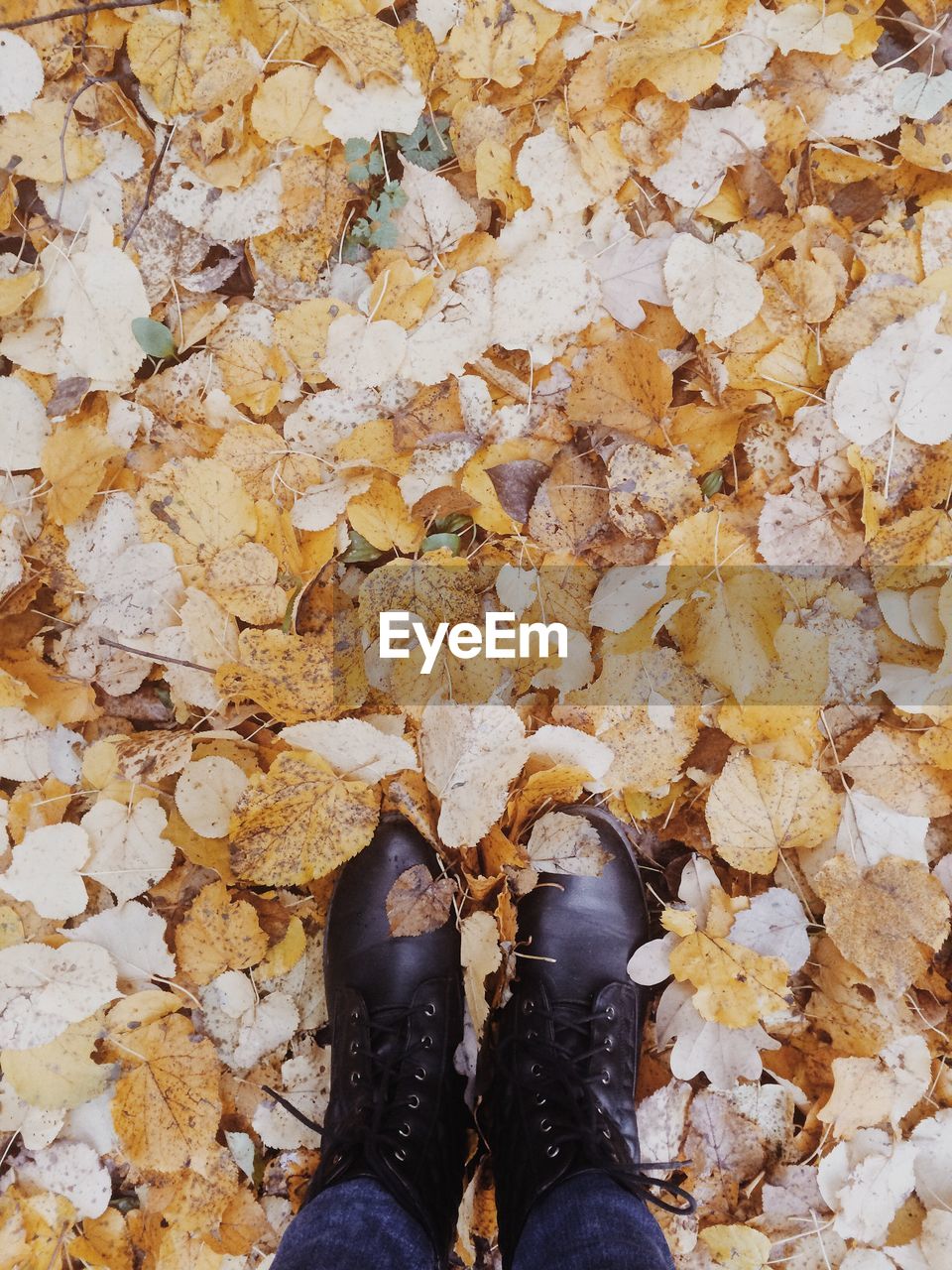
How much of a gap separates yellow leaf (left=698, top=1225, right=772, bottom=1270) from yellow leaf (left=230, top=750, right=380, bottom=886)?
773mm

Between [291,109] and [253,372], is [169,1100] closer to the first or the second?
[253,372]

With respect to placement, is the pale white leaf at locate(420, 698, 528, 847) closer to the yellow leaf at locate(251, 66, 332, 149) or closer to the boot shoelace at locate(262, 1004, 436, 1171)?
the boot shoelace at locate(262, 1004, 436, 1171)

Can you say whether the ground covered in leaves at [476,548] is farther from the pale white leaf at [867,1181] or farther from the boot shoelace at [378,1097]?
the boot shoelace at [378,1097]

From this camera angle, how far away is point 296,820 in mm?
1175

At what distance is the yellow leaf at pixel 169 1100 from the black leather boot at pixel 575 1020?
0.42m

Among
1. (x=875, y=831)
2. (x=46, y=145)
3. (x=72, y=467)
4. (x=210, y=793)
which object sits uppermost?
(x=46, y=145)

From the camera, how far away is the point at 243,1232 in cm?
120

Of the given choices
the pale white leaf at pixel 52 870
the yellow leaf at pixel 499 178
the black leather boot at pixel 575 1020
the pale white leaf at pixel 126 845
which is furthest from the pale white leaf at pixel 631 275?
the pale white leaf at pixel 52 870

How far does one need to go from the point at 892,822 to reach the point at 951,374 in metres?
0.64

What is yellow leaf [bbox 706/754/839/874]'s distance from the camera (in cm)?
115

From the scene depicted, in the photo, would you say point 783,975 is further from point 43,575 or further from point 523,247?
point 43,575

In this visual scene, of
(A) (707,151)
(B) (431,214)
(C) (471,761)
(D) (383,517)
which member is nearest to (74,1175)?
(C) (471,761)

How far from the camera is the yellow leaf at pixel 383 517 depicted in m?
1.20

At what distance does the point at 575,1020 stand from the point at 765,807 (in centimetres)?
44
